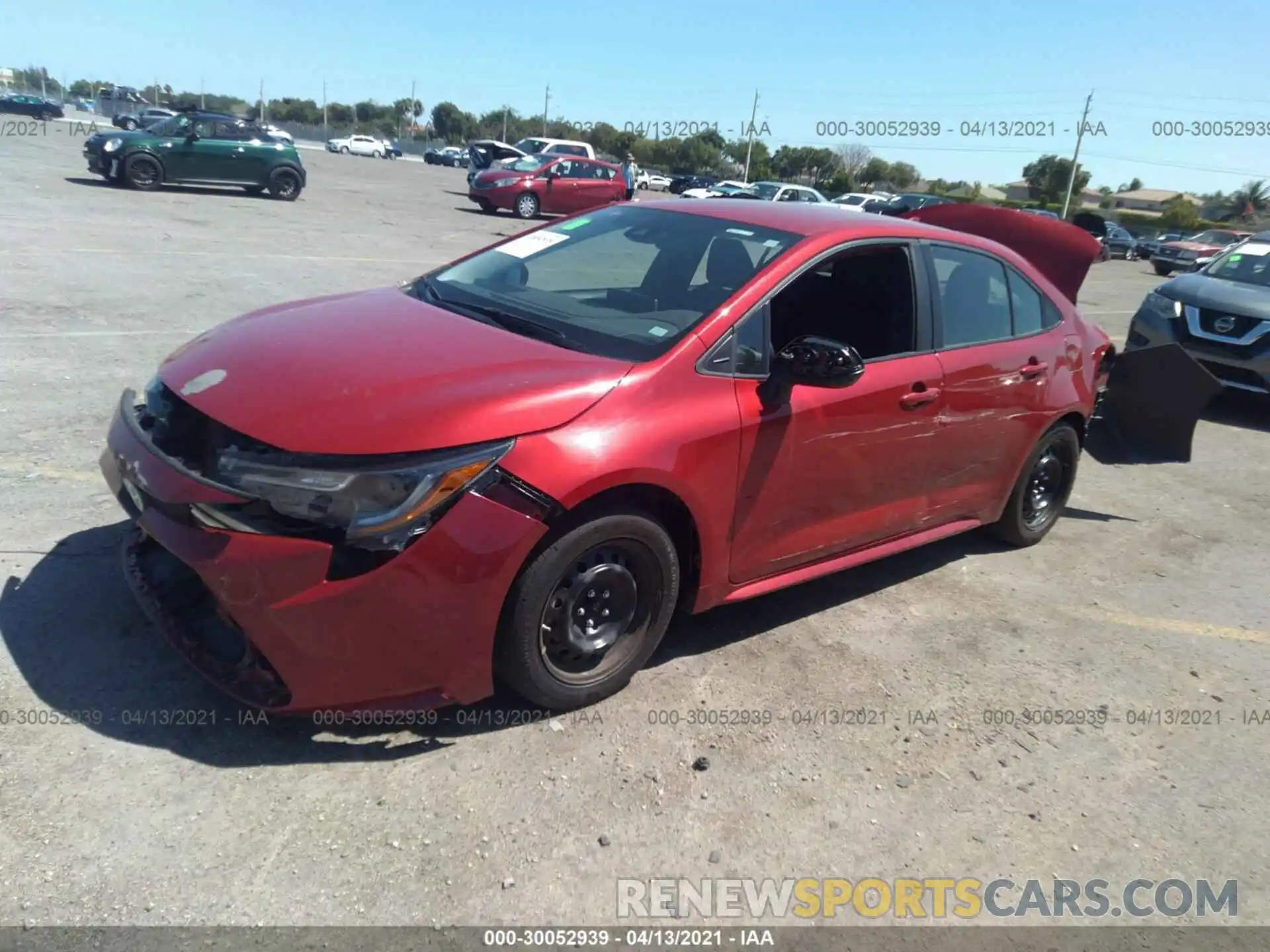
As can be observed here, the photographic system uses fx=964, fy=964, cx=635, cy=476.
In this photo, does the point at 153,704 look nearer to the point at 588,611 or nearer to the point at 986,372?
the point at 588,611

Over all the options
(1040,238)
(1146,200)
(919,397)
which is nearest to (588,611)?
(919,397)

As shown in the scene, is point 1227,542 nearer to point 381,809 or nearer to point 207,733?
point 381,809

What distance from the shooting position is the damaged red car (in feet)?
9.16

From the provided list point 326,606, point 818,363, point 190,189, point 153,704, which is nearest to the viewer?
point 326,606

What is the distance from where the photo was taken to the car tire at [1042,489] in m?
5.27

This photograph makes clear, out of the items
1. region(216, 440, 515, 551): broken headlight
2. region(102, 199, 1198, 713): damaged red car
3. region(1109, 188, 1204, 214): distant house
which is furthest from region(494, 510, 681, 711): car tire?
region(1109, 188, 1204, 214): distant house

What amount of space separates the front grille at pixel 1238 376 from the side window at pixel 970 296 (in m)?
5.54

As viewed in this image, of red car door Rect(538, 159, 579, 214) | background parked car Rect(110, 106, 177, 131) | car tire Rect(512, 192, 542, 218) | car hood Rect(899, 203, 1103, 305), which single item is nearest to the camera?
car hood Rect(899, 203, 1103, 305)

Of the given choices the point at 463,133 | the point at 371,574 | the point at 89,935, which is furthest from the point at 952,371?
the point at 463,133

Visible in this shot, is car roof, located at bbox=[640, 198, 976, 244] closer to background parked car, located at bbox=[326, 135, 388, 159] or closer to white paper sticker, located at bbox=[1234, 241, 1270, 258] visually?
white paper sticker, located at bbox=[1234, 241, 1270, 258]

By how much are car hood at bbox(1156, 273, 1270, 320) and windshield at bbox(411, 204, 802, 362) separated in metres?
7.42

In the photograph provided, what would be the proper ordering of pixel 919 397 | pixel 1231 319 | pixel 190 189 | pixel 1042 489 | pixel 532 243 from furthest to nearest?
pixel 190 189
pixel 1231 319
pixel 1042 489
pixel 532 243
pixel 919 397

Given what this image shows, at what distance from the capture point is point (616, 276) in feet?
13.9

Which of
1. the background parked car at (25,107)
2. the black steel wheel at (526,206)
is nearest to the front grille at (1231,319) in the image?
the black steel wheel at (526,206)
